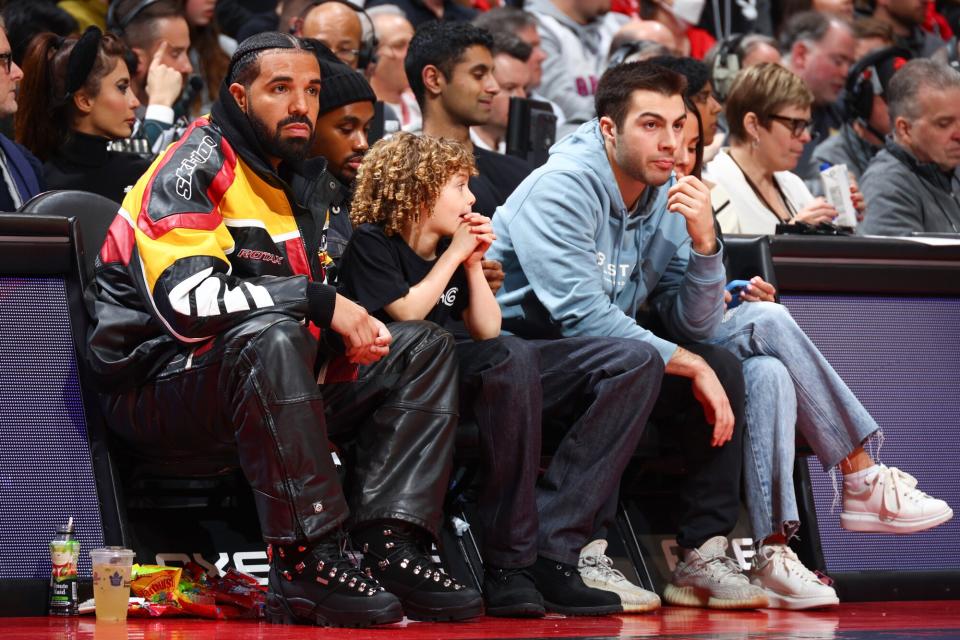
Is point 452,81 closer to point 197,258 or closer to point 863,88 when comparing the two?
point 197,258

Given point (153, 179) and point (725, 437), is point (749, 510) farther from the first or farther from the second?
point (153, 179)

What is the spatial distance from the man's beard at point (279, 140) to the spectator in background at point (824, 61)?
5482mm

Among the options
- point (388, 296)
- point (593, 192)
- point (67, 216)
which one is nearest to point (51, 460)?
point (67, 216)

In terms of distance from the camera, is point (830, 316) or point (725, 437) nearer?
point (725, 437)

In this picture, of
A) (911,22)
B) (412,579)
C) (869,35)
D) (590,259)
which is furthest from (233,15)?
(911,22)

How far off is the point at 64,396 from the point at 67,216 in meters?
0.50

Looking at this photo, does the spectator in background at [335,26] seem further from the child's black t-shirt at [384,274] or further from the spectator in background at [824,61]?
the spectator in background at [824,61]

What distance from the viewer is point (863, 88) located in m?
7.96

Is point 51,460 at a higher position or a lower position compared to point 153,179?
lower

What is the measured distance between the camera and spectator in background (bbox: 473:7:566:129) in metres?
7.99

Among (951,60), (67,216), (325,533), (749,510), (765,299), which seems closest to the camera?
(325,533)

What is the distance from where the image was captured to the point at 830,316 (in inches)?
189

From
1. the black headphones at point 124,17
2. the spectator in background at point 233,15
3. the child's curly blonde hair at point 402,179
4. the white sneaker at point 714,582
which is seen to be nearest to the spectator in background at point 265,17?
the spectator in background at point 233,15

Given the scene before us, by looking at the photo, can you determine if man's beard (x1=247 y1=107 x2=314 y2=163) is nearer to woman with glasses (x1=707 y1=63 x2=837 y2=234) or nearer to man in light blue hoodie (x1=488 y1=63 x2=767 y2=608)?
man in light blue hoodie (x1=488 y1=63 x2=767 y2=608)
